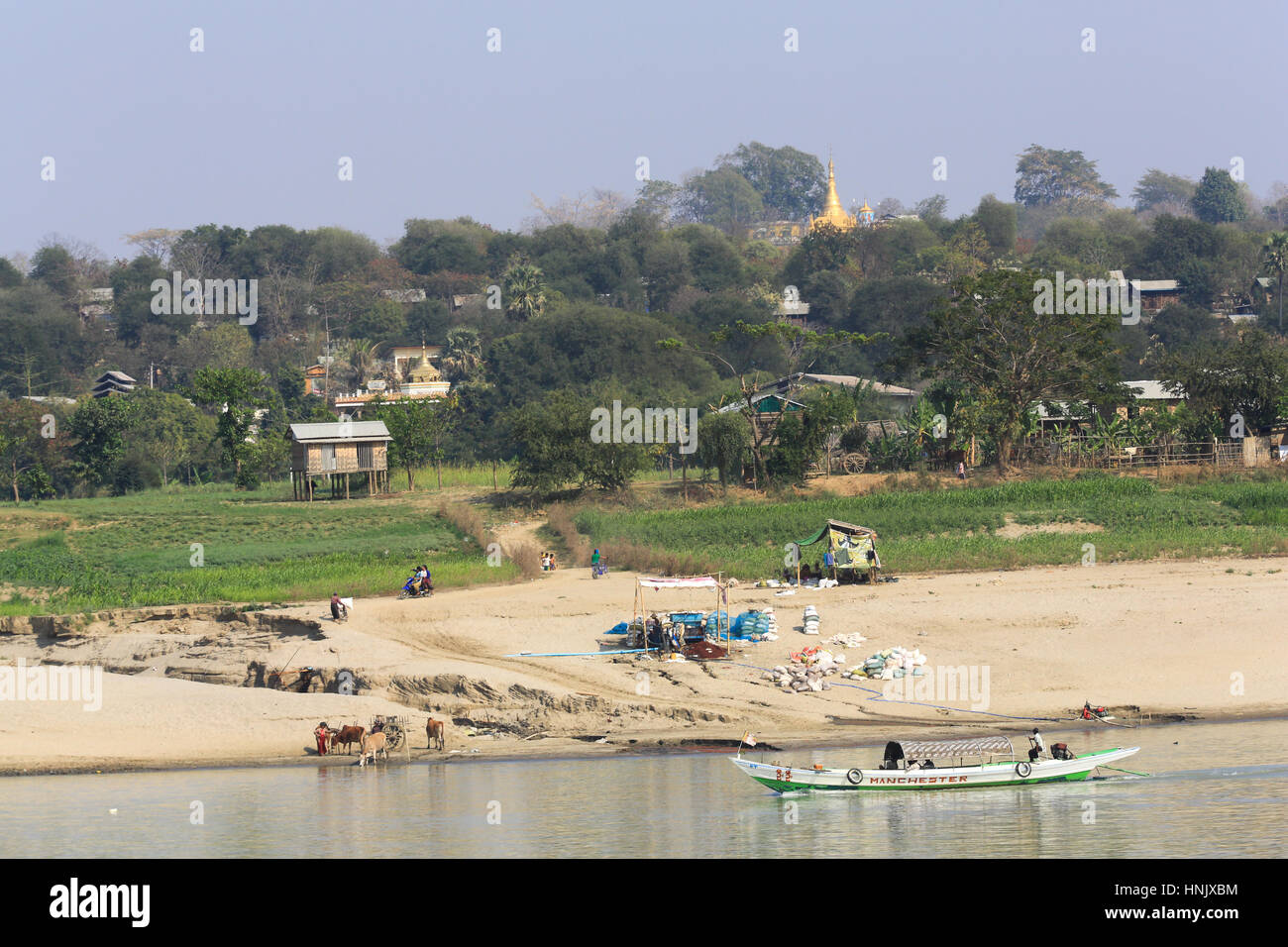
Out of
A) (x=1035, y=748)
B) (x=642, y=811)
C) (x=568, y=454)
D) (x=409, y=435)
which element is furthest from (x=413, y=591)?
(x=409, y=435)

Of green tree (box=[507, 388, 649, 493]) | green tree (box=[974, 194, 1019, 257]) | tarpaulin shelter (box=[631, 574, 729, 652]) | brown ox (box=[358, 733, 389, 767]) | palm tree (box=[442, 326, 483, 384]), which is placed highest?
green tree (box=[974, 194, 1019, 257])

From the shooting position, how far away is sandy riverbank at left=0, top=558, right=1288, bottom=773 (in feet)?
83.3

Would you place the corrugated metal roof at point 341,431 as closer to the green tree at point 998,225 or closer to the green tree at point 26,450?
the green tree at point 26,450

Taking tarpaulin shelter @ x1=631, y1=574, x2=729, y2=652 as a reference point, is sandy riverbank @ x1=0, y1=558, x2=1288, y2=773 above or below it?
Result: below

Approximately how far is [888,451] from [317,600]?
29.3m

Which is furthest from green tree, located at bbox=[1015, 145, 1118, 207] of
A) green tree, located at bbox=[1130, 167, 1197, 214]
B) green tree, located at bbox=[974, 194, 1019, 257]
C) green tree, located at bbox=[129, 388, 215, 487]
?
green tree, located at bbox=[129, 388, 215, 487]

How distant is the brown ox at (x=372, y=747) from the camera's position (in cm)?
2434

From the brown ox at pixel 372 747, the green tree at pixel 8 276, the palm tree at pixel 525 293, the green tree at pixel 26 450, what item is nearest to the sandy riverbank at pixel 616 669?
the brown ox at pixel 372 747

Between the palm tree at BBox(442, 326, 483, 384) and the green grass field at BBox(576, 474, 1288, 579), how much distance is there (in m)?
48.7

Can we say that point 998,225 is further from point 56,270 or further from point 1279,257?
point 56,270

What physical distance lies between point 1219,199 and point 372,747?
144406 mm

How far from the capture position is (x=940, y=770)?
21.6 metres

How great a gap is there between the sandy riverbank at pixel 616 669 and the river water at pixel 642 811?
4.59ft

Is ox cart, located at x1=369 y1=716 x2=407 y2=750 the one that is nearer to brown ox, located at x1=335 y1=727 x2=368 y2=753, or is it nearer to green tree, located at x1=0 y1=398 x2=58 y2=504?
brown ox, located at x1=335 y1=727 x2=368 y2=753
